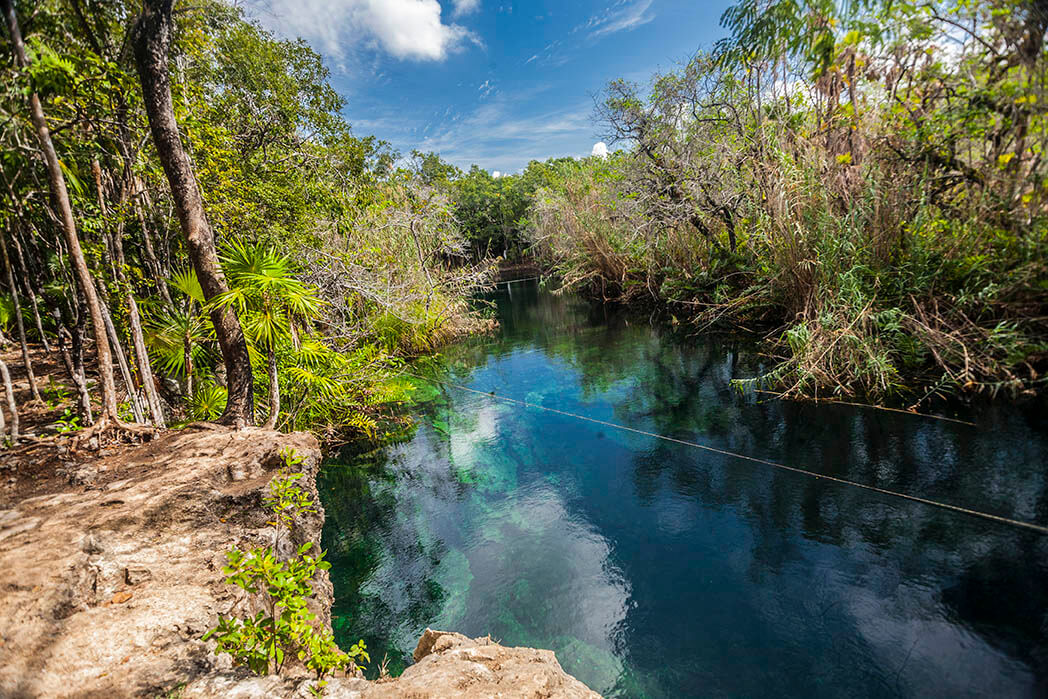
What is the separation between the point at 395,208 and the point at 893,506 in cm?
1047

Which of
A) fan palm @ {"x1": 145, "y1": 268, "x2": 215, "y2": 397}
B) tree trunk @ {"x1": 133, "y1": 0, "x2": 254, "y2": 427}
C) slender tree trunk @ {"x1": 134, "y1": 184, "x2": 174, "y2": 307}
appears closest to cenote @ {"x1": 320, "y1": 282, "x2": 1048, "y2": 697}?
tree trunk @ {"x1": 133, "y1": 0, "x2": 254, "y2": 427}

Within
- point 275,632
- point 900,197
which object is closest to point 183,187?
point 275,632

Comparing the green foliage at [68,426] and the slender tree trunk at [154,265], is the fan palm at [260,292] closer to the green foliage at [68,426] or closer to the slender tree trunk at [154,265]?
the slender tree trunk at [154,265]

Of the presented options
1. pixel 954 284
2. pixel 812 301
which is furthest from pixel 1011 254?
pixel 812 301

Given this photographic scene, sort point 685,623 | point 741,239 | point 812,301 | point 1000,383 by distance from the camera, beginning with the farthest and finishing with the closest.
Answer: point 741,239, point 812,301, point 1000,383, point 685,623

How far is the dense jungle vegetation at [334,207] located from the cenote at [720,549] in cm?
108

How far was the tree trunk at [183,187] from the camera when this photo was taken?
118 inches

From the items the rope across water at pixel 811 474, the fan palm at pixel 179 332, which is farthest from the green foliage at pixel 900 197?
the fan palm at pixel 179 332

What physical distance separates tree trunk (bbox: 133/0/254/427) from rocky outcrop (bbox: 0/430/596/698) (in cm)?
84

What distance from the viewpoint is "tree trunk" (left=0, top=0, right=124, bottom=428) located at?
2725 millimetres

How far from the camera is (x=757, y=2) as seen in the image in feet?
11.0

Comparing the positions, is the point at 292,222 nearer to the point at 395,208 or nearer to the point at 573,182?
the point at 395,208

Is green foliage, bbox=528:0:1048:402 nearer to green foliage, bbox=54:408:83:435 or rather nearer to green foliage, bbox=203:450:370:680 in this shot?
green foliage, bbox=203:450:370:680

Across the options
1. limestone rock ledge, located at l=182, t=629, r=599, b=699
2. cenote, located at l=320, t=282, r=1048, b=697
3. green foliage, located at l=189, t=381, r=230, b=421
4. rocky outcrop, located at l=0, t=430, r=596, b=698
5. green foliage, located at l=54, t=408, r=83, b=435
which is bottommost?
cenote, located at l=320, t=282, r=1048, b=697
